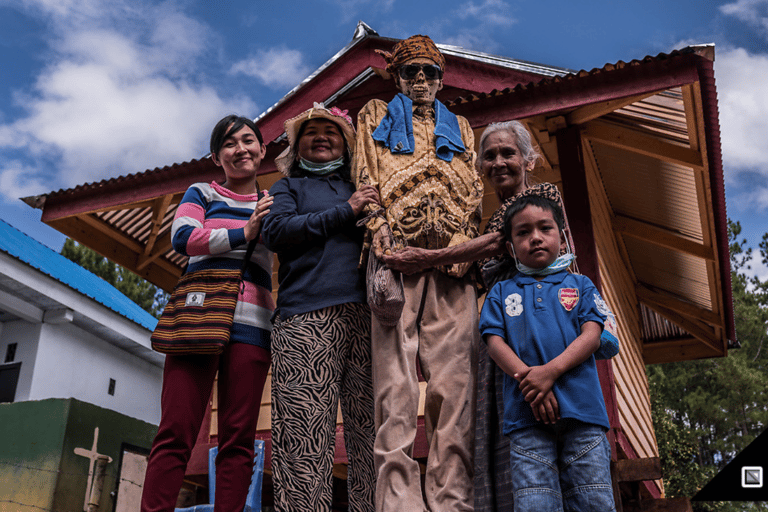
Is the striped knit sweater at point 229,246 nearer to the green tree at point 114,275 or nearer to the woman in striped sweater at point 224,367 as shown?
the woman in striped sweater at point 224,367

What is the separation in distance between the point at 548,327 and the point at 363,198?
949 mm

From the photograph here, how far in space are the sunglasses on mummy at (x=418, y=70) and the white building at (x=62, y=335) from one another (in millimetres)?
10668

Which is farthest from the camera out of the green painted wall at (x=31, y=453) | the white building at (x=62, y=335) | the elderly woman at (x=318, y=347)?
the white building at (x=62, y=335)

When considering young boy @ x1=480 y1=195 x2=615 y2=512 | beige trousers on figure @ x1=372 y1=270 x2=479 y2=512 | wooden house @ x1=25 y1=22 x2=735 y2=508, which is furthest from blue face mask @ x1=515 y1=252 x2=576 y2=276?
wooden house @ x1=25 y1=22 x2=735 y2=508

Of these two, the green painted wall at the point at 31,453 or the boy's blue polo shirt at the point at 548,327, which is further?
the green painted wall at the point at 31,453

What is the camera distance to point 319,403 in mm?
2764

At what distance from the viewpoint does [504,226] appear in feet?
9.55

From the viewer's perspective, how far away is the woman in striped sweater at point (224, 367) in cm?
291

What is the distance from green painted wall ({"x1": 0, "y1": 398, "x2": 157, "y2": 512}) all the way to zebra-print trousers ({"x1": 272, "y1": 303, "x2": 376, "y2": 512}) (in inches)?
217

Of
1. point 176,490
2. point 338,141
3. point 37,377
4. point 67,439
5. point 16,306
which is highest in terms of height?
point 16,306

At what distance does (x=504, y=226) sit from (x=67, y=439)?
20.4 ft

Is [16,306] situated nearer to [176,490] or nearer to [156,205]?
[156,205]

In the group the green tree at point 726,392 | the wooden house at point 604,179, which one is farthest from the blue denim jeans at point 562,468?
the green tree at point 726,392

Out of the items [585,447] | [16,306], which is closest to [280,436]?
[585,447]
